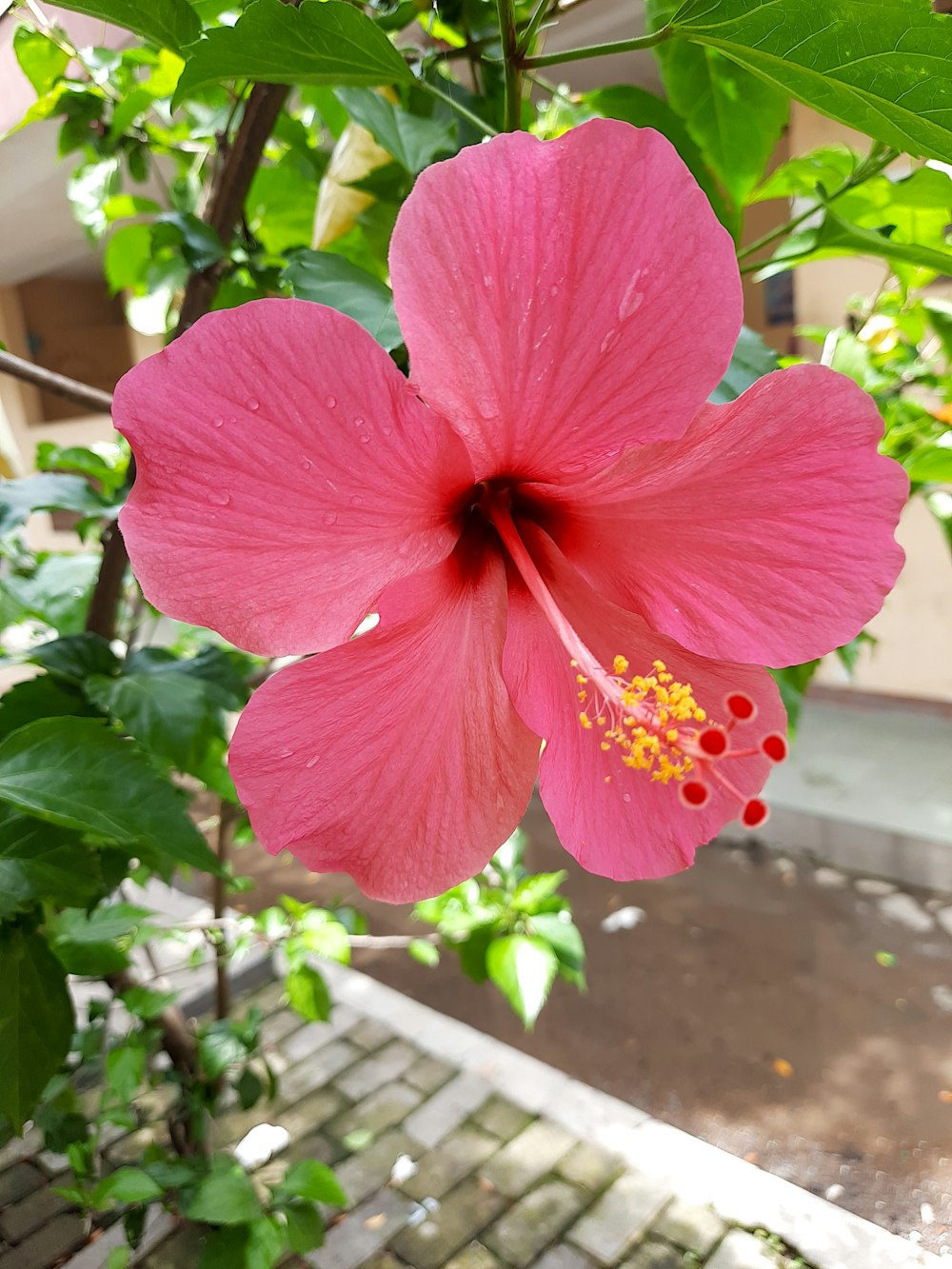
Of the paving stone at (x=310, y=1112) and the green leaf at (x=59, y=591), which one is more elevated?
the green leaf at (x=59, y=591)

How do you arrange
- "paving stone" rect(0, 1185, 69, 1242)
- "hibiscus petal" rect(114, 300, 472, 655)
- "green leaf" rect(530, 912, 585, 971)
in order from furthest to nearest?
"paving stone" rect(0, 1185, 69, 1242) → "green leaf" rect(530, 912, 585, 971) → "hibiscus petal" rect(114, 300, 472, 655)

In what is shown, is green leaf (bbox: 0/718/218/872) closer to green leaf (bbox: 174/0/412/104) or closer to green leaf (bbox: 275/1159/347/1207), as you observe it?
green leaf (bbox: 174/0/412/104)

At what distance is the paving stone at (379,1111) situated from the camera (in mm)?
1856

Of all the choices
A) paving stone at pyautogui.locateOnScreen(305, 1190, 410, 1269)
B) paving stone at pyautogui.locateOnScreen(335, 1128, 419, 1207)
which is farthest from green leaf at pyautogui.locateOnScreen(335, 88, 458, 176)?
paving stone at pyautogui.locateOnScreen(335, 1128, 419, 1207)

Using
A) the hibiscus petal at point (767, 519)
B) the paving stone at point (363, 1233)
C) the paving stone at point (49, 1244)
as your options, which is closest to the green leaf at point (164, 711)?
the hibiscus petal at point (767, 519)

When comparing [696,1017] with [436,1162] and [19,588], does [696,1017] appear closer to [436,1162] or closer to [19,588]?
[436,1162]

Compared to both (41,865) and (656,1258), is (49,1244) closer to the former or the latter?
(656,1258)

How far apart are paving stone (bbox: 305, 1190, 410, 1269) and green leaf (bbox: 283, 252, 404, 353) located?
1.54 m

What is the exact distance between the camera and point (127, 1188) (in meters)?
1.00

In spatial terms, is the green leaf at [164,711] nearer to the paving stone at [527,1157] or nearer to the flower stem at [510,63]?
the flower stem at [510,63]

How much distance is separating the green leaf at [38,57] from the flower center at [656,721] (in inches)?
25.5

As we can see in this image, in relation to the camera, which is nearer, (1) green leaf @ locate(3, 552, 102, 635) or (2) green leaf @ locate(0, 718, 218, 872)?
(2) green leaf @ locate(0, 718, 218, 872)

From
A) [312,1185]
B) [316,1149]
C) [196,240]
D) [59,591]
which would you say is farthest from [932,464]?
[316,1149]

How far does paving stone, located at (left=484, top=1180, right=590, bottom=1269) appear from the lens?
5.08 ft
